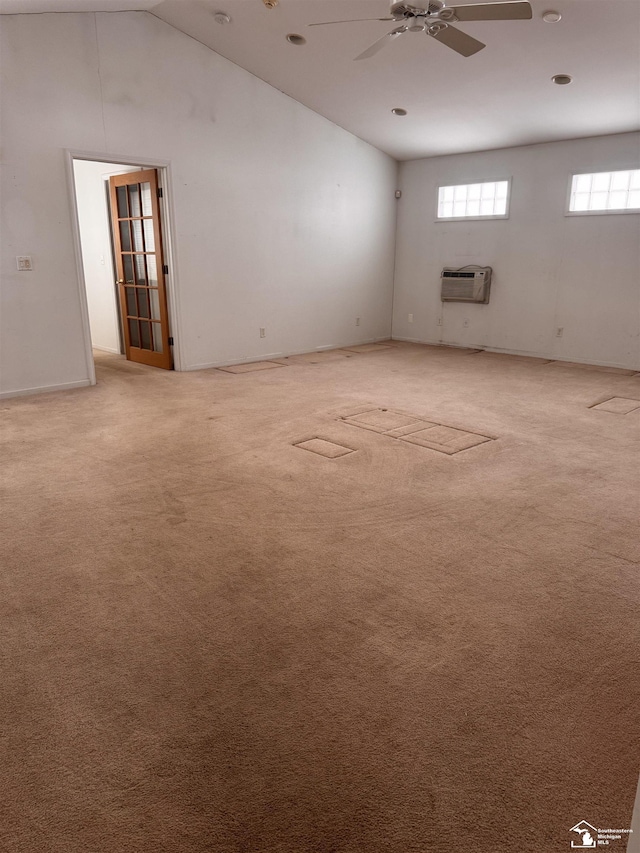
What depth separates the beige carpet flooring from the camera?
132cm

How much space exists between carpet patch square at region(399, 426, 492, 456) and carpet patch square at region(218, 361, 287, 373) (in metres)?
2.82

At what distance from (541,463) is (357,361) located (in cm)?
382

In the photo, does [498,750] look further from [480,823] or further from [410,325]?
[410,325]

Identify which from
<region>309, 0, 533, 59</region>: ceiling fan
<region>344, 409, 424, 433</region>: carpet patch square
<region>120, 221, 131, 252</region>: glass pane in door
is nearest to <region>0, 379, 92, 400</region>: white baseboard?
<region>120, 221, 131, 252</region>: glass pane in door

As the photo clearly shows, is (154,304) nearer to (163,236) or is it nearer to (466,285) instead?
(163,236)

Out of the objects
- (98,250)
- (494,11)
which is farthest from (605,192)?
(98,250)

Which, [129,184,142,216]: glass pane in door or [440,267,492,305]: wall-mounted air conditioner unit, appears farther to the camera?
[440,267,492,305]: wall-mounted air conditioner unit

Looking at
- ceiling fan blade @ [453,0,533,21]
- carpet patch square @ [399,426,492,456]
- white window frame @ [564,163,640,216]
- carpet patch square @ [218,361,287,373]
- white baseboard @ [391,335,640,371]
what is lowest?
carpet patch square @ [399,426,492,456]

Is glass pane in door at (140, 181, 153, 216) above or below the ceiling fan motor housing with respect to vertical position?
below

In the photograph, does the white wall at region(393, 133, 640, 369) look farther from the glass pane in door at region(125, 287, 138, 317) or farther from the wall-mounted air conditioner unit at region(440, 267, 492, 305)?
the glass pane in door at region(125, 287, 138, 317)

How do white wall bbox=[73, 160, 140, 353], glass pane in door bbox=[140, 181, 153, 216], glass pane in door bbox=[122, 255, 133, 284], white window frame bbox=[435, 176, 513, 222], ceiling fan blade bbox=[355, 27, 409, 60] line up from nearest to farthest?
Answer: ceiling fan blade bbox=[355, 27, 409, 60] < glass pane in door bbox=[140, 181, 153, 216] < glass pane in door bbox=[122, 255, 133, 284] < white wall bbox=[73, 160, 140, 353] < white window frame bbox=[435, 176, 513, 222]

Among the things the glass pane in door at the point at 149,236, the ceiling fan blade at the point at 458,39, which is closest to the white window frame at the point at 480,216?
the ceiling fan blade at the point at 458,39

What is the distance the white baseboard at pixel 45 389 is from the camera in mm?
5117

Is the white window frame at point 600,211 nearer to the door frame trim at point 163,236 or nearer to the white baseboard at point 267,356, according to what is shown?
the white baseboard at point 267,356
